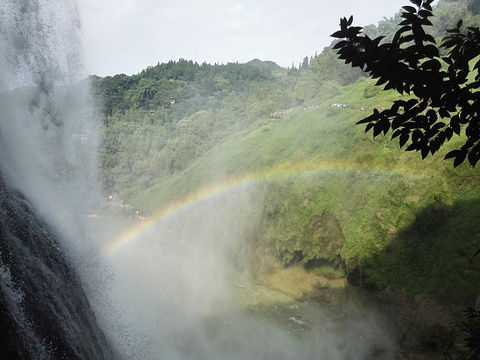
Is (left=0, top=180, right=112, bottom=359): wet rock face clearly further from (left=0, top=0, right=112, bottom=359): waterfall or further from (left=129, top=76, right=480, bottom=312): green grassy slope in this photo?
(left=129, top=76, right=480, bottom=312): green grassy slope

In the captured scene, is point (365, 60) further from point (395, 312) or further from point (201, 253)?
point (201, 253)

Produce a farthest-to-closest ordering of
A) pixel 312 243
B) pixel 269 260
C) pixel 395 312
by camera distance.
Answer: pixel 269 260, pixel 312 243, pixel 395 312

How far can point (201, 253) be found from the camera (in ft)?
131

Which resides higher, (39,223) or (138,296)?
(39,223)

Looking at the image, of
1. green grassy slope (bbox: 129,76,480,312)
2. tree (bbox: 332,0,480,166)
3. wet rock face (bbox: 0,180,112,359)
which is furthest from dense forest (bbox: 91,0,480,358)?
wet rock face (bbox: 0,180,112,359)

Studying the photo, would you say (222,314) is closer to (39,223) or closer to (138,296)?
(138,296)

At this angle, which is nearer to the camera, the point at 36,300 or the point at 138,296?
the point at 36,300

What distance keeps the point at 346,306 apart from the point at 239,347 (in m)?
7.14

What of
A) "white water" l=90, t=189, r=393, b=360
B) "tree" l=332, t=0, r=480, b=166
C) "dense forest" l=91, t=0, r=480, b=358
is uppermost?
"tree" l=332, t=0, r=480, b=166

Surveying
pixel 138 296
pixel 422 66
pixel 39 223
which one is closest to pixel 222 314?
pixel 138 296

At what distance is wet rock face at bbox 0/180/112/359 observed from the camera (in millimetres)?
6790

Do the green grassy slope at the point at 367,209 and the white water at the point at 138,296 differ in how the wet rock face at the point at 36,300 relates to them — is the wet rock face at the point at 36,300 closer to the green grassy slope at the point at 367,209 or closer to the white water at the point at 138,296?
the white water at the point at 138,296

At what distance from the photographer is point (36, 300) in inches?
330

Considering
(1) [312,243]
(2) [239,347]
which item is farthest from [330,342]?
(1) [312,243]
